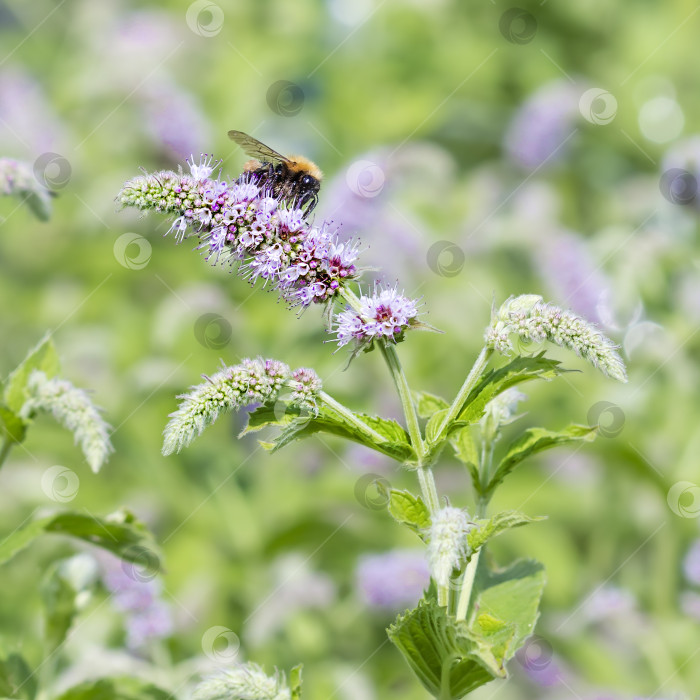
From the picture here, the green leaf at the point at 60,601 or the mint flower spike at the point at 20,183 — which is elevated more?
the mint flower spike at the point at 20,183

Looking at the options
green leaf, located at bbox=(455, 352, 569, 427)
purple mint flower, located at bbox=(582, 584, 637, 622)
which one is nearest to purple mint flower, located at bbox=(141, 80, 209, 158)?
purple mint flower, located at bbox=(582, 584, 637, 622)

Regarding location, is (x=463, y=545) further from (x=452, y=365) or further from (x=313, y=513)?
(x=452, y=365)

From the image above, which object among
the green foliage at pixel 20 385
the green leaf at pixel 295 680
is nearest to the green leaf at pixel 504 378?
the green leaf at pixel 295 680

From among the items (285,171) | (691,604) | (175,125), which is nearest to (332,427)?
(285,171)

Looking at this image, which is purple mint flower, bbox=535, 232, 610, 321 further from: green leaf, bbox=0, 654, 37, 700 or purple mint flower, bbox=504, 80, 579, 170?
green leaf, bbox=0, 654, 37, 700

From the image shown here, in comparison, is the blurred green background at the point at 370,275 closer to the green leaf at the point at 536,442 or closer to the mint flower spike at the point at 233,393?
the green leaf at the point at 536,442

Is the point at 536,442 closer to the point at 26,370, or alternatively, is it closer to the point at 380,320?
the point at 380,320
